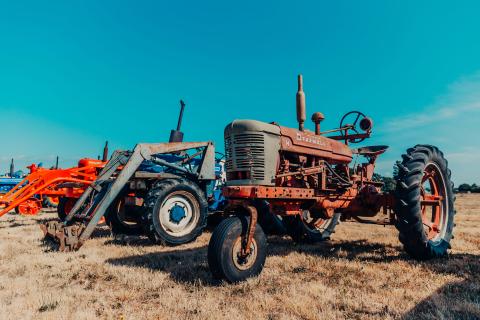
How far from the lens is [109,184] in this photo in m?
6.53

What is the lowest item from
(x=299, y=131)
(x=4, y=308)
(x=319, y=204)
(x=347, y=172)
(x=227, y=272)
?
(x=4, y=308)

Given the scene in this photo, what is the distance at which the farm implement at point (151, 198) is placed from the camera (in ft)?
18.9

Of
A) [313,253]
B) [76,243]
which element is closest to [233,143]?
[313,253]

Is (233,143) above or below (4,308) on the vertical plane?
above

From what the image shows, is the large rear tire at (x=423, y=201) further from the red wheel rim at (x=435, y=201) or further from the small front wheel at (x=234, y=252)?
the small front wheel at (x=234, y=252)

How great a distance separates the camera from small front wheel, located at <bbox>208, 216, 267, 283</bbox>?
11.6 ft

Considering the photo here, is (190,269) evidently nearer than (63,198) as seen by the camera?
Yes

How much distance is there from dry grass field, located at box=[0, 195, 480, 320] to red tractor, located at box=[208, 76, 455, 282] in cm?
31

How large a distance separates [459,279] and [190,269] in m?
2.94

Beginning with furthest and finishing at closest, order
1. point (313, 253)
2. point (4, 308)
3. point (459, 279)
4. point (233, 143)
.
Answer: point (313, 253) → point (233, 143) → point (459, 279) → point (4, 308)

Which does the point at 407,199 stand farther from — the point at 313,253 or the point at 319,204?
the point at 313,253

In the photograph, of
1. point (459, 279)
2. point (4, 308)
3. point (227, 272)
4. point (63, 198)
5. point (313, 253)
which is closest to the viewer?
point (4, 308)

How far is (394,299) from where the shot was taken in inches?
123

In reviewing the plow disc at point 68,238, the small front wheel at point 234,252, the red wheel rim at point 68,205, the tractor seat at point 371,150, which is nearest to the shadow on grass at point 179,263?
the small front wheel at point 234,252
